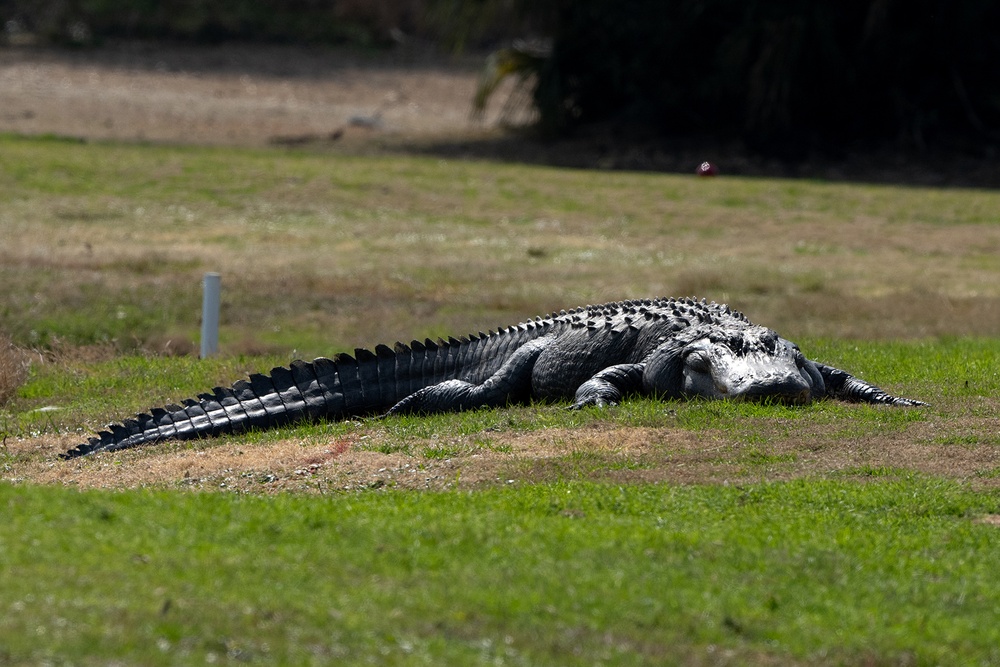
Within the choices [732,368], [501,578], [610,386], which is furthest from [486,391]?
[501,578]

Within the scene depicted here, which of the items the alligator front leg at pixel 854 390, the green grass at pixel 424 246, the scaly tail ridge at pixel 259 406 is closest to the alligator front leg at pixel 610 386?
the alligator front leg at pixel 854 390

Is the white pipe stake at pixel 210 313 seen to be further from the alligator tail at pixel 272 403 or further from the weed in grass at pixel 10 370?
the alligator tail at pixel 272 403

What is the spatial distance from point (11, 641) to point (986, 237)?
75.0ft

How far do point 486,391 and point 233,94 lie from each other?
3204cm

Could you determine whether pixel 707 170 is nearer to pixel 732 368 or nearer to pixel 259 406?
pixel 732 368

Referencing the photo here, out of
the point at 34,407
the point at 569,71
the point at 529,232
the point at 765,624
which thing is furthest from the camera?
the point at 569,71

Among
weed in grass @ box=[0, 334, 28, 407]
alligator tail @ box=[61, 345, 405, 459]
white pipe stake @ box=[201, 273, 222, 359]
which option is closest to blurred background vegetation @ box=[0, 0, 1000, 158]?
white pipe stake @ box=[201, 273, 222, 359]

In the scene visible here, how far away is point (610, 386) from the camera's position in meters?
11.9

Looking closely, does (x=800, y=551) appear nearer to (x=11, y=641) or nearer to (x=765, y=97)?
(x=11, y=641)

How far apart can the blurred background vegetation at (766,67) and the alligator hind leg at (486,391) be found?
24162 mm

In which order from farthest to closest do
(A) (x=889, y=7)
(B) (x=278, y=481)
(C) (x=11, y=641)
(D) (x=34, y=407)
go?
(A) (x=889, y=7) < (D) (x=34, y=407) < (B) (x=278, y=481) < (C) (x=11, y=641)

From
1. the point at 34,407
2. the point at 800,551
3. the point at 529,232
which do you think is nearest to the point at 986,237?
the point at 529,232

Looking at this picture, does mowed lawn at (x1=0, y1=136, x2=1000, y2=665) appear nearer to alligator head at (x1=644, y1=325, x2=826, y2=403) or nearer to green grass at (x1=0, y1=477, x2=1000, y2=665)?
green grass at (x1=0, y1=477, x2=1000, y2=665)

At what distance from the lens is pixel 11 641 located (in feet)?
18.7
